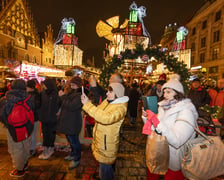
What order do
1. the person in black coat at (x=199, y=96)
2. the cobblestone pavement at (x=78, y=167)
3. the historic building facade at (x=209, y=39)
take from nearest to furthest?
the cobblestone pavement at (x=78, y=167) < the person in black coat at (x=199, y=96) < the historic building facade at (x=209, y=39)

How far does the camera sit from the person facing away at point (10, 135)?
10.5ft

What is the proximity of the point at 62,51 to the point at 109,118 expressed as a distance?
1888 cm

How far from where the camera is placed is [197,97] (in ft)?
20.9

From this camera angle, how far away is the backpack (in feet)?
10.4

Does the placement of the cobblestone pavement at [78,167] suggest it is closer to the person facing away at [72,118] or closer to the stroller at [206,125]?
the person facing away at [72,118]

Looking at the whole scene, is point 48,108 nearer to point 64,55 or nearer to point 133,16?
point 64,55

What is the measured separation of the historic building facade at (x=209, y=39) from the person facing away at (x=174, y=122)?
25.6 metres

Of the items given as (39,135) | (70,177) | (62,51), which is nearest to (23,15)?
(62,51)

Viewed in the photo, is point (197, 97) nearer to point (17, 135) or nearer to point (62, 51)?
point (17, 135)

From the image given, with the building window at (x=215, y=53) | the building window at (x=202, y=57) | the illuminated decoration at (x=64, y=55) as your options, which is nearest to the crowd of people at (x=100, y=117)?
the illuminated decoration at (x=64, y=55)

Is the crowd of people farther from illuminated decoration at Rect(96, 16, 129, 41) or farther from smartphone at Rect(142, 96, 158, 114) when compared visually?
illuminated decoration at Rect(96, 16, 129, 41)

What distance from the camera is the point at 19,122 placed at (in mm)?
3219

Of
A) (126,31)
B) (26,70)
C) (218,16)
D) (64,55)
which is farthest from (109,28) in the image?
(218,16)

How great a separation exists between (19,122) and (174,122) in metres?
2.90
